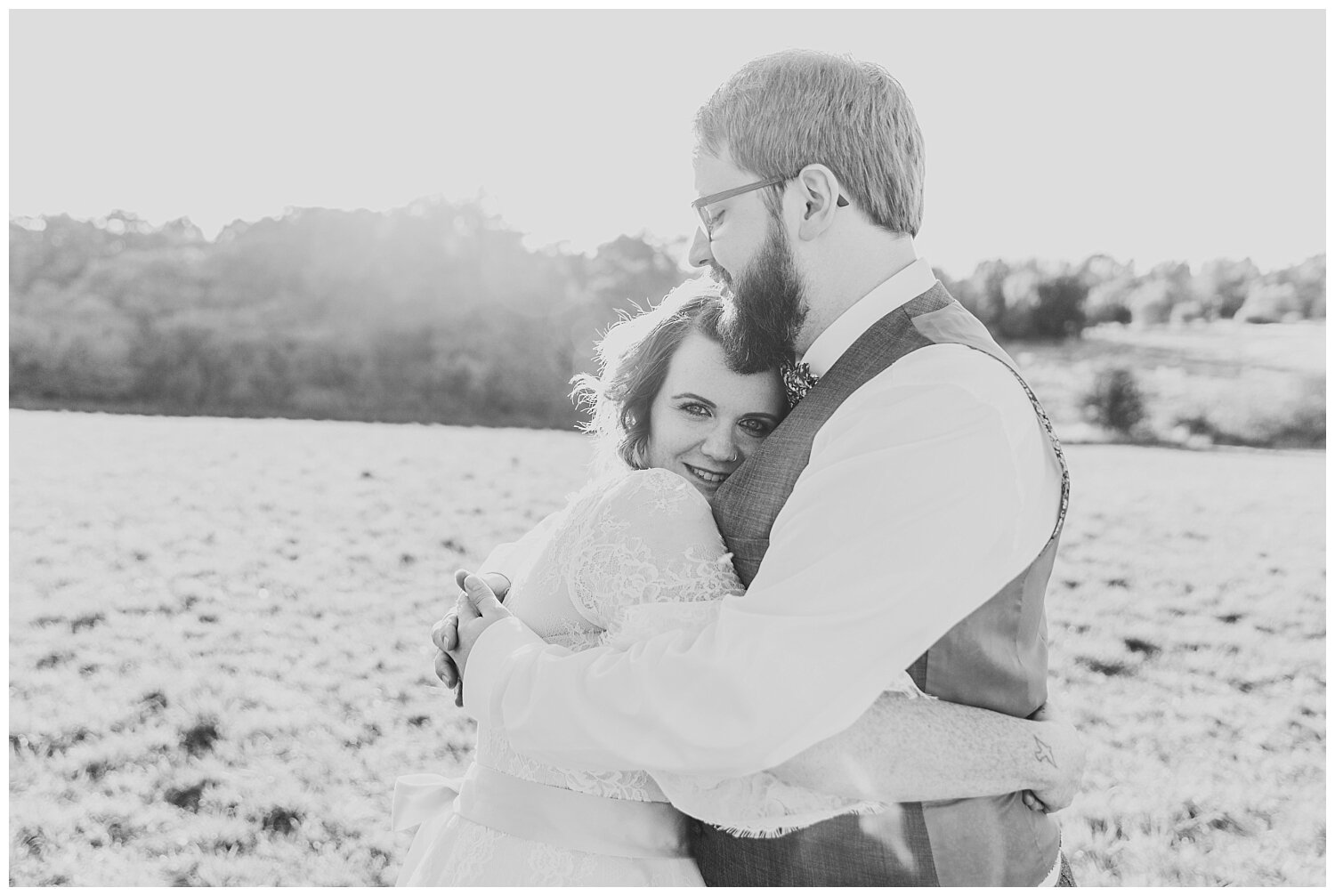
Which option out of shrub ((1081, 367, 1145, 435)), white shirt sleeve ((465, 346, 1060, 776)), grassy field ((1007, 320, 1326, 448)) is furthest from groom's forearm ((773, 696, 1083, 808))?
shrub ((1081, 367, 1145, 435))

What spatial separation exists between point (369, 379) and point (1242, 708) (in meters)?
24.3

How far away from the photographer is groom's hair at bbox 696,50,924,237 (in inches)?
72.8

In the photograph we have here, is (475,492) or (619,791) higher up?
(619,791)

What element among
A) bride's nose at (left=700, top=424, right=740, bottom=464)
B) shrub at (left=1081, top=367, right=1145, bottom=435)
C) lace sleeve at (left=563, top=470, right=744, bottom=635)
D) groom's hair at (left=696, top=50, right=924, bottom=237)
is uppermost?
groom's hair at (left=696, top=50, right=924, bottom=237)

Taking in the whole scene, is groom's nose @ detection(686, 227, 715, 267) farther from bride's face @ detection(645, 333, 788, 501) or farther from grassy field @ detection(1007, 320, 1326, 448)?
grassy field @ detection(1007, 320, 1326, 448)

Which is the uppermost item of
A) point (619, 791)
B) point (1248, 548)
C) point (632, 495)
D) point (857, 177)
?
point (857, 177)

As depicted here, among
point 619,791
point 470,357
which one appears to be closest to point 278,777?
point 619,791

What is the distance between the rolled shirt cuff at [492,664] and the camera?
5.54 feet

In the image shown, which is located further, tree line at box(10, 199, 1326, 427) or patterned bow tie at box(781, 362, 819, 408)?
tree line at box(10, 199, 1326, 427)

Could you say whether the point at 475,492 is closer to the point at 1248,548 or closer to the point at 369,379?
the point at 1248,548

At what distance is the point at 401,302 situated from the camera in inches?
1115

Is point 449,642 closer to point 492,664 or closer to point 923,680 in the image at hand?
point 492,664

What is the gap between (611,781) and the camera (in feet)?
5.93

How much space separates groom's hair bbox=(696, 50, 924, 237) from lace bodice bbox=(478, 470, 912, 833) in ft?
1.98
